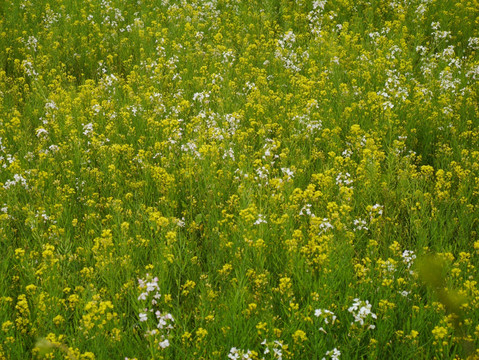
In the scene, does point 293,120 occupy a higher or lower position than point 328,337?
higher

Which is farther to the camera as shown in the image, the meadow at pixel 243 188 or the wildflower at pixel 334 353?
the meadow at pixel 243 188

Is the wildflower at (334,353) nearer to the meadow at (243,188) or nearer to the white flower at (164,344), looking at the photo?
the meadow at (243,188)

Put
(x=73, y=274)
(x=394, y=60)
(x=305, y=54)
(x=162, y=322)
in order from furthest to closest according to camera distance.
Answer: (x=305, y=54) → (x=394, y=60) → (x=73, y=274) → (x=162, y=322)

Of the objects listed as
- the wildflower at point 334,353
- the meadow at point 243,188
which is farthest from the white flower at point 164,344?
the wildflower at point 334,353

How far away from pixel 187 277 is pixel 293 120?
244cm

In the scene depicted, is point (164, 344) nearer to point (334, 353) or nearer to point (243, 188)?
point (334, 353)

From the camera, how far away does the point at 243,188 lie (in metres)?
3.74

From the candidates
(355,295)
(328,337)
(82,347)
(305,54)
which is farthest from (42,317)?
(305,54)

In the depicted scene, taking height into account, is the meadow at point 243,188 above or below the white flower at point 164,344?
above

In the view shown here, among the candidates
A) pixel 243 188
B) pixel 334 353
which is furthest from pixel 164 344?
pixel 243 188

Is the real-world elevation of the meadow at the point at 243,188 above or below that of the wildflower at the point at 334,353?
above

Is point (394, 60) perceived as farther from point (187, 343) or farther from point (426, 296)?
point (187, 343)

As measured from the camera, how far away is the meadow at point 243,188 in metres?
2.64

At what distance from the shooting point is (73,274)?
321 cm
